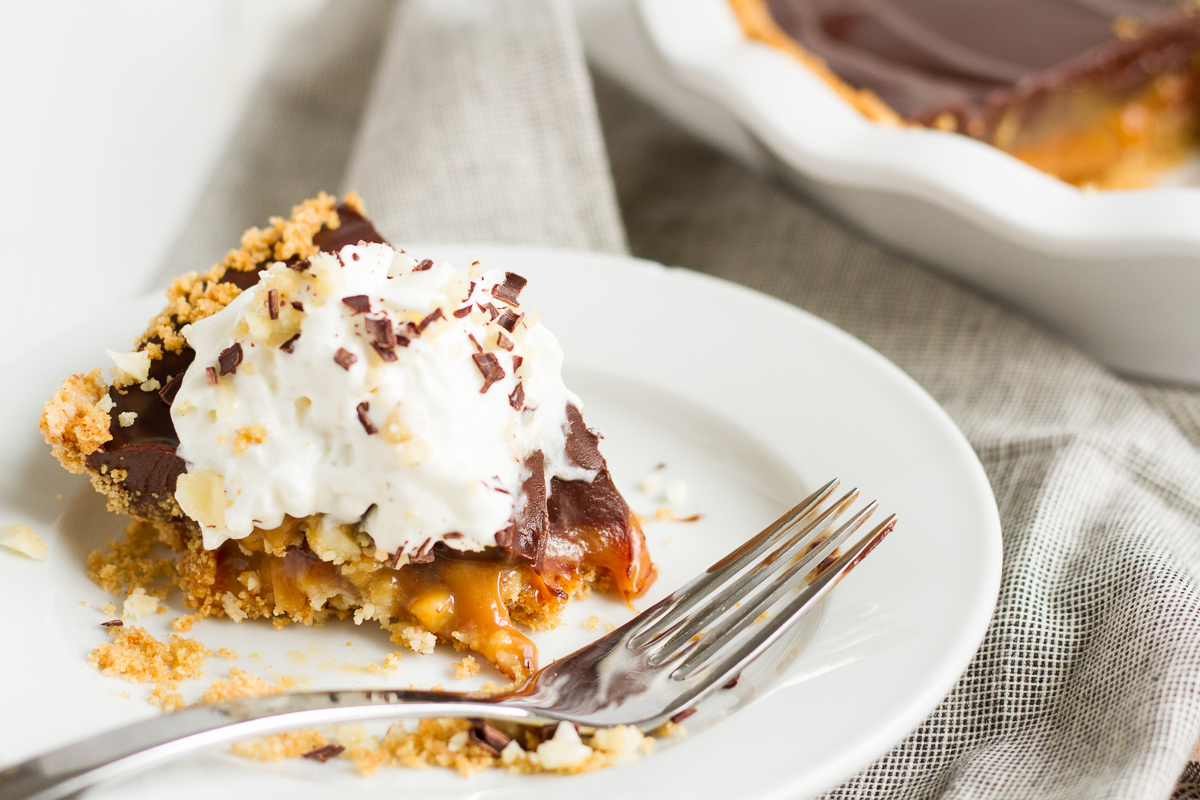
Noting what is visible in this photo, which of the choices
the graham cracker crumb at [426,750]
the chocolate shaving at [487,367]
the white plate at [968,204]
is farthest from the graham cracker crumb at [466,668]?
the white plate at [968,204]

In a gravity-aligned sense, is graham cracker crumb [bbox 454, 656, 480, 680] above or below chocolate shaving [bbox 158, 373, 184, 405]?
below

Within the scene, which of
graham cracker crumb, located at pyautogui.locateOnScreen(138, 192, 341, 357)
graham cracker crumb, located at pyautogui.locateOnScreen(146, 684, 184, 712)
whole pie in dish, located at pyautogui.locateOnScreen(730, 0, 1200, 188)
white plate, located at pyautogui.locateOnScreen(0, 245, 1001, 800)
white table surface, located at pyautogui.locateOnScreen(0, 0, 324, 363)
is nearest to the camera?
white plate, located at pyautogui.locateOnScreen(0, 245, 1001, 800)

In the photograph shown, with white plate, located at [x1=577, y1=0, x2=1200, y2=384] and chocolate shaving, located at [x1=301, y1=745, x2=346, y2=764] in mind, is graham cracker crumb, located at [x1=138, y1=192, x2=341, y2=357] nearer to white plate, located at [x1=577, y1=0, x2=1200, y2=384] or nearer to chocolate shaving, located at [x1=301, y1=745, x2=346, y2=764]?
chocolate shaving, located at [x1=301, y1=745, x2=346, y2=764]

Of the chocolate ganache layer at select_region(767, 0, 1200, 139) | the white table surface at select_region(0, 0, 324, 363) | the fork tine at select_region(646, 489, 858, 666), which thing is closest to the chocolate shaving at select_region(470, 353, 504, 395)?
the fork tine at select_region(646, 489, 858, 666)

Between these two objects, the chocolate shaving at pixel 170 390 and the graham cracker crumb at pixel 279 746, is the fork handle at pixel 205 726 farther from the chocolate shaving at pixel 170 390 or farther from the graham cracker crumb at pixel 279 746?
the chocolate shaving at pixel 170 390

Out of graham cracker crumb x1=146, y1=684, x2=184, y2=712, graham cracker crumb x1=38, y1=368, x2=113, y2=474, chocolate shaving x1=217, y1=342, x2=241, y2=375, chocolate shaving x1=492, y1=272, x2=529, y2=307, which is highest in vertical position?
chocolate shaving x1=217, y1=342, x2=241, y2=375

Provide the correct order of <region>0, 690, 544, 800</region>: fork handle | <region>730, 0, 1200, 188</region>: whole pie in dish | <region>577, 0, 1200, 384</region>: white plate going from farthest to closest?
1. <region>730, 0, 1200, 188</region>: whole pie in dish
2. <region>577, 0, 1200, 384</region>: white plate
3. <region>0, 690, 544, 800</region>: fork handle

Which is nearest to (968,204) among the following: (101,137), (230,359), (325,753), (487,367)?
(487,367)
